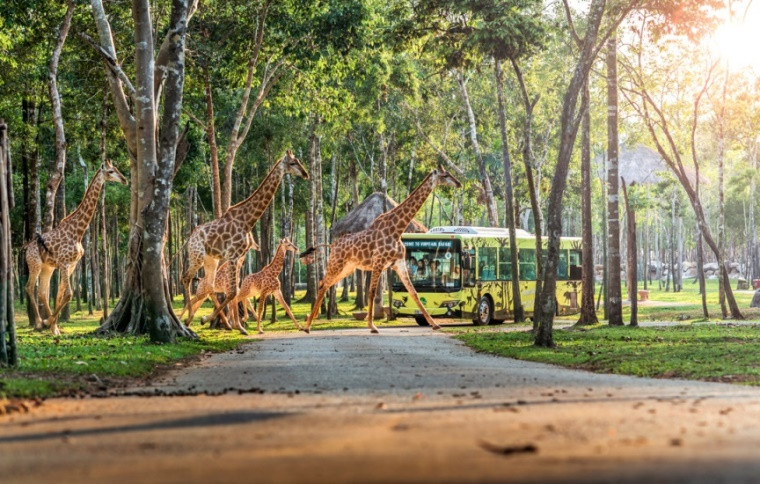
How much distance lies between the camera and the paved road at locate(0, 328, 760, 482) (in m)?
6.11

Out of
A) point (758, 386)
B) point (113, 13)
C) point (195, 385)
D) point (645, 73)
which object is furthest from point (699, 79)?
point (195, 385)

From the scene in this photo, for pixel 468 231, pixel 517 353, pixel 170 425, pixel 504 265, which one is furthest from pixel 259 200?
pixel 170 425

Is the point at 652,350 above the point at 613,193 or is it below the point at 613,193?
below

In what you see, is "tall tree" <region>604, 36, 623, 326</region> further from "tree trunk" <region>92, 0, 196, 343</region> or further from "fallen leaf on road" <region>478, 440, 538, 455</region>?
"fallen leaf on road" <region>478, 440, 538, 455</region>

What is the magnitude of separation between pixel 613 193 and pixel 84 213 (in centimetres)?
1405

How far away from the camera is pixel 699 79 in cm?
3659

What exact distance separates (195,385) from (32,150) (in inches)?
932

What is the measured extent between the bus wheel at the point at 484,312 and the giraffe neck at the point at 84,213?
14.5 m

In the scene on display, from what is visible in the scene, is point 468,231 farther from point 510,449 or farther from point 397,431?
point 510,449

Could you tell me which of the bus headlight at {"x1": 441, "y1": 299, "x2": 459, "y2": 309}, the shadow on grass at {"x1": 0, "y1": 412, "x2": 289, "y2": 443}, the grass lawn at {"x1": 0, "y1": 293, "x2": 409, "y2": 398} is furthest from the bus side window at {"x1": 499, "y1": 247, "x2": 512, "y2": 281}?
the shadow on grass at {"x1": 0, "y1": 412, "x2": 289, "y2": 443}

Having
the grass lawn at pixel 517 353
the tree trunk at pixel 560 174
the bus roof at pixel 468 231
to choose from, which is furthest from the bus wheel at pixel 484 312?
the tree trunk at pixel 560 174

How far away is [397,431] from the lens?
7766mm

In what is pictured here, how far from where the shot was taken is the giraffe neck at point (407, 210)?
90.7ft

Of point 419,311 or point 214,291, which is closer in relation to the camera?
point 214,291
